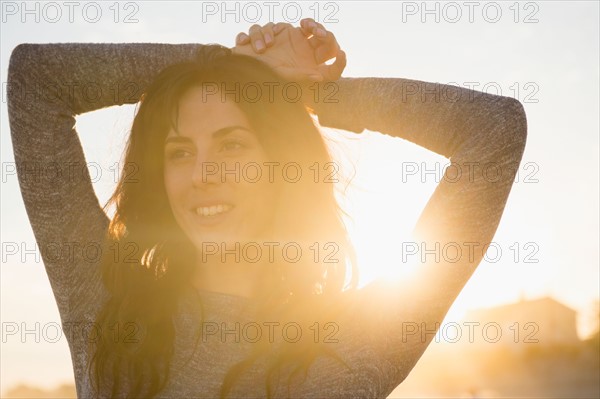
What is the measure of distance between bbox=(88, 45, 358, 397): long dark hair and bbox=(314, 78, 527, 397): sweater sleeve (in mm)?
295

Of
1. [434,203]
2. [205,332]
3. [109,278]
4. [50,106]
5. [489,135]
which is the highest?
[50,106]

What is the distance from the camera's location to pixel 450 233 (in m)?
2.86

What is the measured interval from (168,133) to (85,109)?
39 centimetres

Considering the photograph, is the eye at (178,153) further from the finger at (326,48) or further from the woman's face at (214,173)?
the finger at (326,48)

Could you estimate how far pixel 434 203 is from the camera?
2.96m

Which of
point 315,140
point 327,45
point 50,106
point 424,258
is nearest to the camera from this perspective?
point 424,258

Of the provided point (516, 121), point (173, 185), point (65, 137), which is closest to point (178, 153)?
point (173, 185)

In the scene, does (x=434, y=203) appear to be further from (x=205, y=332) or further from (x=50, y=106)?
(x=50, y=106)

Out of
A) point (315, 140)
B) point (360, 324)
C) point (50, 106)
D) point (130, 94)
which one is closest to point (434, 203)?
point (360, 324)

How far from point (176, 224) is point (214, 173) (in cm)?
48

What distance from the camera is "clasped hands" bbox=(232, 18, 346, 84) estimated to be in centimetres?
333

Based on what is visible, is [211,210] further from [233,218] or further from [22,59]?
[22,59]

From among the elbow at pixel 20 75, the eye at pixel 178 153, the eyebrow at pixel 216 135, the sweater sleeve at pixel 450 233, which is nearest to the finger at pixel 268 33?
the eyebrow at pixel 216 135

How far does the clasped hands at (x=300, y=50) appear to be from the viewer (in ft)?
10.9
